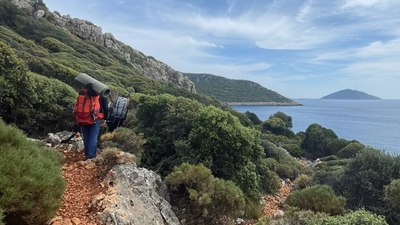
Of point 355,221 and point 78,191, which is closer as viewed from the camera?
point 78,191

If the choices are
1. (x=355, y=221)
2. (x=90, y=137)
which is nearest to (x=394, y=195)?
(x=355, y=221)

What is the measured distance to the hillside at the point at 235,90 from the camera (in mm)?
164250

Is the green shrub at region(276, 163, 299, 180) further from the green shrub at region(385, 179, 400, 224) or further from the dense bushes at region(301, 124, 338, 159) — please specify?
the dense bushes at region(301, 124, 338, 159)

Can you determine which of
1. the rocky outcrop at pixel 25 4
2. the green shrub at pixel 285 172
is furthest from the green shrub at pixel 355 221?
the rocky outcrop at pixel 25 4

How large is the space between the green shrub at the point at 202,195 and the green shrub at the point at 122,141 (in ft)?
6.36

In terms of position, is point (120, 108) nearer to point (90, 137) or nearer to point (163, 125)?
point (90, 137)

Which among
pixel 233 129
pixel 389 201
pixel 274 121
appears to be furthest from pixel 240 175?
pixel 274 121

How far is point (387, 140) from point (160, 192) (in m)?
63.1

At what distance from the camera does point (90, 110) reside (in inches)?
286

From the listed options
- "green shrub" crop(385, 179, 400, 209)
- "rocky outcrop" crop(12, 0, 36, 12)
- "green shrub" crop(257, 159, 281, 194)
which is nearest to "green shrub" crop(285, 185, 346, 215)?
"green shrub" crop(385, 179, 400, 209)

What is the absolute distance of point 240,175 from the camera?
12.2 metres

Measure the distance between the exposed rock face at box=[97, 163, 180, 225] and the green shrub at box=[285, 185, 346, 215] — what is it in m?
6.09

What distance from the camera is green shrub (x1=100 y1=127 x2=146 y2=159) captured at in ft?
32.6

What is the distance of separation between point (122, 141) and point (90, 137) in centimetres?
263
